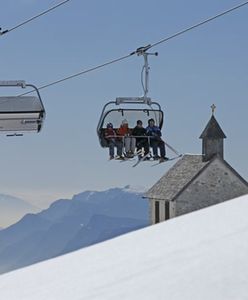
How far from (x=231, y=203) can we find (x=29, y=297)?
74.4 inches

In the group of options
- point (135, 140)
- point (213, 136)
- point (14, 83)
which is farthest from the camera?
point (213, 136)

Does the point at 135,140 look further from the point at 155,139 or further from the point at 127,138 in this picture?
the point at 155,139

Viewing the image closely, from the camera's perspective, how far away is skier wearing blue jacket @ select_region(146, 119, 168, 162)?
37.9 ft

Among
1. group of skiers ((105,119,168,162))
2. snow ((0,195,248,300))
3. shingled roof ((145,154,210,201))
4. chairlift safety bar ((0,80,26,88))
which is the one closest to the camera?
snow ((0,195,248,300))

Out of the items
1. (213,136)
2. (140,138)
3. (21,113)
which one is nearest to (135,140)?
(140,138)

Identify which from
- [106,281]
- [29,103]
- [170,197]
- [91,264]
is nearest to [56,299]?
[106,281]

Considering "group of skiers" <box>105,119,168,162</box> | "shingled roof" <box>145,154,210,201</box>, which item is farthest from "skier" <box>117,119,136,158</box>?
"shingled roof" <box>145,154,210,201</box>

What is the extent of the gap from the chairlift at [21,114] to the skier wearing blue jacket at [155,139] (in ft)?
6.05

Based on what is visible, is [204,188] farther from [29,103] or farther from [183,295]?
[183,295]

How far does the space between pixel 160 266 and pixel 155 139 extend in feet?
24.5

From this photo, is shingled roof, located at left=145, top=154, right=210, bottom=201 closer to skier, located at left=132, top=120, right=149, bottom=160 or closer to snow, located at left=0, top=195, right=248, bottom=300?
skier, located at left=132, top=120, right=149, bottom=160

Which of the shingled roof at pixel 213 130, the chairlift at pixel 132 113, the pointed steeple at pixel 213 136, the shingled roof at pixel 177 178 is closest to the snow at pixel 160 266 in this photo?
the chairlift at pixel 132 113

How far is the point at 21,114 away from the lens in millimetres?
10336

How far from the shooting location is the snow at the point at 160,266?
386 centimetres
